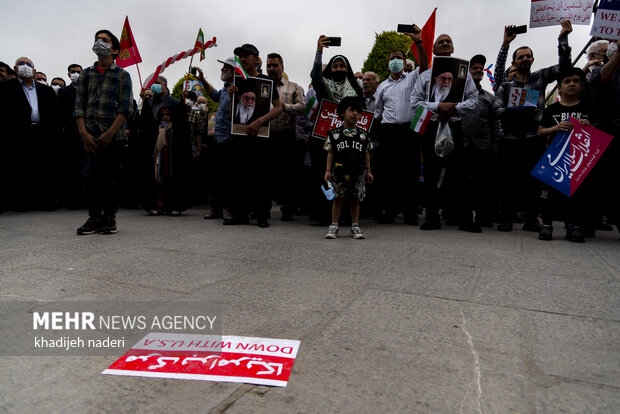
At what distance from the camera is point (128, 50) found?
8.56 metres

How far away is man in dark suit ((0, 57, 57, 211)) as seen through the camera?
22.7ft

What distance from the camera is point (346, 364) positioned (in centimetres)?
165

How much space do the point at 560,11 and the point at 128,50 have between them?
288 inches

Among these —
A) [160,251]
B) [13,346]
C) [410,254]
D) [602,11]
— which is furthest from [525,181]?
[13,346]

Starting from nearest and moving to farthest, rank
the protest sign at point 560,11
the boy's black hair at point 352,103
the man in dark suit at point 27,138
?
the boy's black hair at point 352,103, the protest sign at point 560,11, the man in dark suit at point 27,138

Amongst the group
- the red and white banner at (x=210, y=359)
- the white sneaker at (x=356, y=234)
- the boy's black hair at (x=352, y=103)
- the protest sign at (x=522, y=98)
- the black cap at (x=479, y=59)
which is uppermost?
the black cap at (x=479, y=59)

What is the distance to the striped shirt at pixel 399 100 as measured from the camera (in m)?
6.03

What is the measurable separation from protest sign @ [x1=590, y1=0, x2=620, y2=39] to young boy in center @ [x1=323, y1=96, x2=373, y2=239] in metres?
2.75

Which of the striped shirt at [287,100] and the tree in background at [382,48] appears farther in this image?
the tree in background at [382,48]

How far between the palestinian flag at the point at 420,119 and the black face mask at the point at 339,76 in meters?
1.05

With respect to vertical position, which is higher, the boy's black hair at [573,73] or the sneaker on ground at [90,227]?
the boy's black hair at [573,73]

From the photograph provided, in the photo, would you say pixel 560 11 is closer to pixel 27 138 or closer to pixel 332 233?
pixel 332 233

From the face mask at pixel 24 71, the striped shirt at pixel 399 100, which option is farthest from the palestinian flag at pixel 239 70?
the face mask at pixel 24 71

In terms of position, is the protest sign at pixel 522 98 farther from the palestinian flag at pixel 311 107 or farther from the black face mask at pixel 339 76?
the palestinian flag at pixel 311 107
